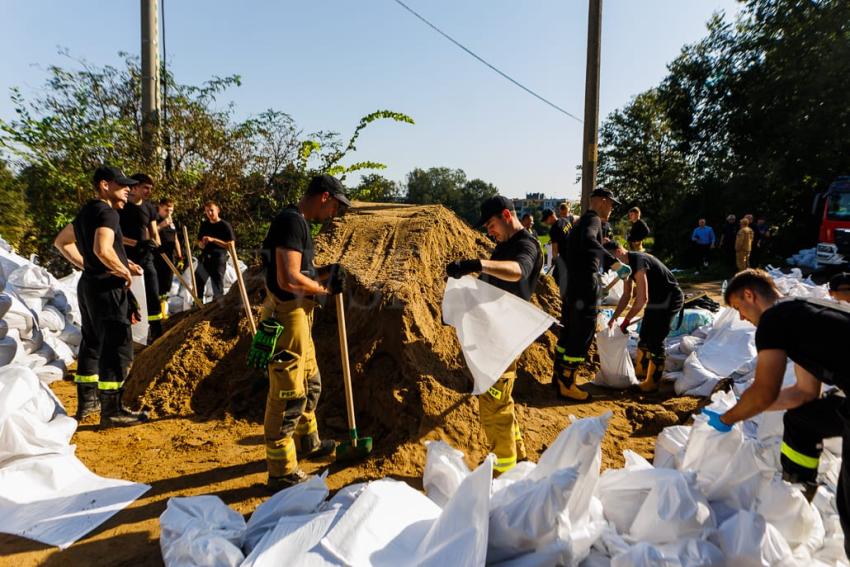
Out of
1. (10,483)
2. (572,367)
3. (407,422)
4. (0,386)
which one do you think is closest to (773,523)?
(407,422)

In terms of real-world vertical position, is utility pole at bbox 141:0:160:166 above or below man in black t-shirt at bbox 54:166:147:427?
above

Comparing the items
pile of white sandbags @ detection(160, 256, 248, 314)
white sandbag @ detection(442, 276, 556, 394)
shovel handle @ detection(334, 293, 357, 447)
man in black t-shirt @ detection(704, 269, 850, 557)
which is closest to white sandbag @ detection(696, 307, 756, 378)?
man in black t-shirt @ detection(704, 269, 850, 557)

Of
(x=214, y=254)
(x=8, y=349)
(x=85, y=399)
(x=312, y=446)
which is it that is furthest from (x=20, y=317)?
(x=312, y=446)

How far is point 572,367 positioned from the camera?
4.55 meters

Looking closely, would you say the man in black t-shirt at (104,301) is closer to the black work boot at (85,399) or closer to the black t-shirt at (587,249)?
the black work boot at (85,399)

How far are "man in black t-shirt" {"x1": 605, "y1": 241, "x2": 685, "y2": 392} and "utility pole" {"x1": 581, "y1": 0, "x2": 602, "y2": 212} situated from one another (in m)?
3.25

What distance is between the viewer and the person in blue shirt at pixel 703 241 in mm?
15312

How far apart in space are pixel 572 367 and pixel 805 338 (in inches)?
113

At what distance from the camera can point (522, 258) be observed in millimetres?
2887

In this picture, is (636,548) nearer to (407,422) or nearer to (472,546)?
(472,546)

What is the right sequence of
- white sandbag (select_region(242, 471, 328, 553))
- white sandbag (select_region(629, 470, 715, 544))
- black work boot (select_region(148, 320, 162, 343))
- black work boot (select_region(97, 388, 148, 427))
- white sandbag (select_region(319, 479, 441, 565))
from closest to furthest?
1. white sandbag (select_region(319, 479, 441, 565))
2. white sandbag (select_region(629, 470, 715, 544))
3. white sandbag (select_region(242, 471, 328, 553))
4. black work boot (select_region(97, 388, 148, 427))
5. black work boot (select_region(148, 320, 162, 343))

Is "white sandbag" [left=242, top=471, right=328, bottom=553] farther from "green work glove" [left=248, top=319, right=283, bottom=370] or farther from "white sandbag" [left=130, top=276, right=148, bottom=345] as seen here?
"white sandbag" [left=130, top=276, right=148, bottom=345]

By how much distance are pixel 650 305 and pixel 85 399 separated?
4816mm

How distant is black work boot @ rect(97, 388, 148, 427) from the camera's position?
148 inches
